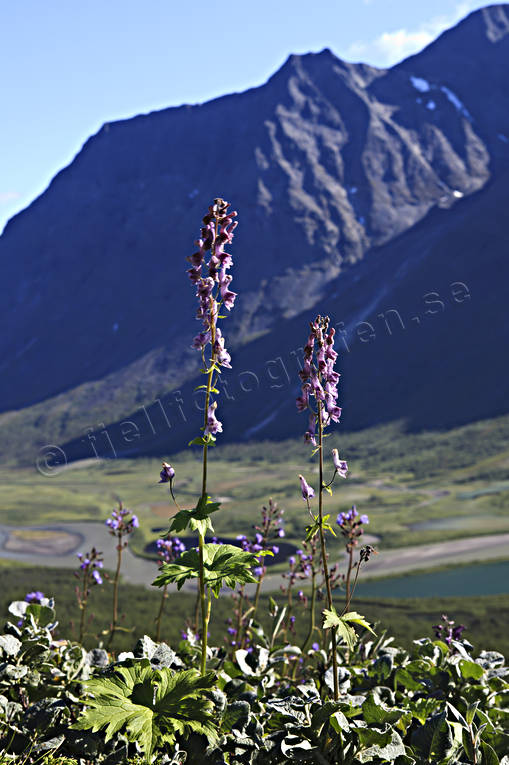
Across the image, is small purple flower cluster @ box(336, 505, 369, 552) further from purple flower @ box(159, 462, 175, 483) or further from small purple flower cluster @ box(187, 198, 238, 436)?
small purple flower cluster @ box(187, 198, 238, 436)

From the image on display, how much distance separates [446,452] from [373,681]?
199 metres

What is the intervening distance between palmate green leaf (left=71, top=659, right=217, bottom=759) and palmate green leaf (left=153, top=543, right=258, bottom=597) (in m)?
0.57

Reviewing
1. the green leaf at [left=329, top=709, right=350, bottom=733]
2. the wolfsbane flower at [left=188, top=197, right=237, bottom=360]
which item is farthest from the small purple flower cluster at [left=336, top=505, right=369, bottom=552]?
the wolfsbane flower at [left=188, top=197, right=237, bottom=360]

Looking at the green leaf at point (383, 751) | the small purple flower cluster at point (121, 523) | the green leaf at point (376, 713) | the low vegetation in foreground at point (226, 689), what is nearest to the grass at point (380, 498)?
the small purple flower cluster at point (121, 523)

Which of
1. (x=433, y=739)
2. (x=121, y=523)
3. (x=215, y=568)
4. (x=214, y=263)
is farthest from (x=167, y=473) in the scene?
(x=121, y=523)

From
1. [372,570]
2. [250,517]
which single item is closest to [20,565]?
[250,517]

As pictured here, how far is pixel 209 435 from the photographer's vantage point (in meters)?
4.93

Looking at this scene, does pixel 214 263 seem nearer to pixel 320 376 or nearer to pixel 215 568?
pixel 320 376

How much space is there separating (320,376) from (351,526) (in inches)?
88.3

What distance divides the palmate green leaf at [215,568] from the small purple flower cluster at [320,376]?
3.00 feet

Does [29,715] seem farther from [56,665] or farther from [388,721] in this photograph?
[388,721]

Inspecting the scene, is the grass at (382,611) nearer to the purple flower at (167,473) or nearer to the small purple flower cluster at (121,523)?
the small purple flower cluster at (121,523)

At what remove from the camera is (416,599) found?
84062 mm

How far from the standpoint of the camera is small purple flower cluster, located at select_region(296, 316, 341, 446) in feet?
16.3
